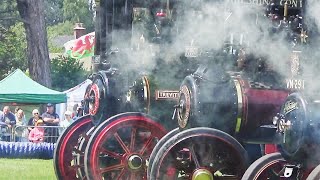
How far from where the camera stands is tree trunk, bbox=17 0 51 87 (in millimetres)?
20047

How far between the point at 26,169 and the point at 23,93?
15.4 ft

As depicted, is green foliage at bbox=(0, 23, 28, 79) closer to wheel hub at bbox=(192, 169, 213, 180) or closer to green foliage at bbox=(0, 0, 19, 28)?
green foliage at bbox=(0, 0, 19, 28)

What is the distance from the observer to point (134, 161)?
8078 mm

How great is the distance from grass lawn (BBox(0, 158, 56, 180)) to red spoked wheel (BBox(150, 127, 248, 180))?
13.5 feet

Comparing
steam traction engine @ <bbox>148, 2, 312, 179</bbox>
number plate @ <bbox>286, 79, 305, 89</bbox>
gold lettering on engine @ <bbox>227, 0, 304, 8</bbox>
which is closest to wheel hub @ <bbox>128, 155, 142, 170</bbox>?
steam traction engine @ <bbox>148, 2, 312, 179</bbox>

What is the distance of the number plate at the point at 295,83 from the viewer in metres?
6.23

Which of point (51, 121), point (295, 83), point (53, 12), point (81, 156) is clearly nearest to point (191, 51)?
point (295, 83)

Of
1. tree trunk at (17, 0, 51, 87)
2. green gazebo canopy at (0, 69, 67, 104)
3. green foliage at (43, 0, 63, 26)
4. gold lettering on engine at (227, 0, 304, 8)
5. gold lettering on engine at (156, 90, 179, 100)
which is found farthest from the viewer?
green foliage at (43, 0, 63, 26)

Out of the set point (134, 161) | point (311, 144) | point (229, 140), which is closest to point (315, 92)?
point (311, 144)

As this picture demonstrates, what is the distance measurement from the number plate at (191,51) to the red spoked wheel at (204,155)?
1078 millimetres

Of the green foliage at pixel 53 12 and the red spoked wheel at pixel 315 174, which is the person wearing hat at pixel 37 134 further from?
the green foliage at pixel 53 12

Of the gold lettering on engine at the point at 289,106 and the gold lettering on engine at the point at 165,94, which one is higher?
the gold lettering on engine at the point at 289,106

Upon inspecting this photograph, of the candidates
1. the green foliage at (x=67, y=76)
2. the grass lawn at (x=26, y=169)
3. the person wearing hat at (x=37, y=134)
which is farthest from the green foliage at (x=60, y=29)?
the grass lawn at (x=26, y=169)

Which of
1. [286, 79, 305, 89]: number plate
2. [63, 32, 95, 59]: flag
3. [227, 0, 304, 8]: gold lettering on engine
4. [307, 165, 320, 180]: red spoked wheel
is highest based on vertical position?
[227, 0, 304, 8]: gold lettering on engine
